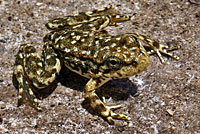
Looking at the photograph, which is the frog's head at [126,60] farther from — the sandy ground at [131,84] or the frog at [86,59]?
the sandy ground at [131,84]

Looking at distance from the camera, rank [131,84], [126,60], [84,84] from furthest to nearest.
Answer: [84,84]
[131,84]
[126,60]

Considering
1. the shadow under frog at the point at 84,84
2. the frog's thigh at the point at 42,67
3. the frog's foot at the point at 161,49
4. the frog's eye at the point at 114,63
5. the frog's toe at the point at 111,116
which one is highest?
the frog's eye at the point at 114,63

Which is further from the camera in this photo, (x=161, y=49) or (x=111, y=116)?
(x=161, y=49)

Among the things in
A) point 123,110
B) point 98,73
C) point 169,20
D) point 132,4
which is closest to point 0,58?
point 98,73

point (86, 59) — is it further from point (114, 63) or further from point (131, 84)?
point (131, 84)

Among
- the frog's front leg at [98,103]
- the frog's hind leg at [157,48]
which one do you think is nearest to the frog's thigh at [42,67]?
the frog's front leg at [98,103]

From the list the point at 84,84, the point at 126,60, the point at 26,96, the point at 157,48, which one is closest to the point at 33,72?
the point at 26,96

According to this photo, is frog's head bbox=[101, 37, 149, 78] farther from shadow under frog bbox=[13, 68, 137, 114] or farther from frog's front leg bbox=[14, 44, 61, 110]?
frog's front leg bbox=[14, 44, 61, 110]

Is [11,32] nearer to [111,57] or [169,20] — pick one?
[111,57]
